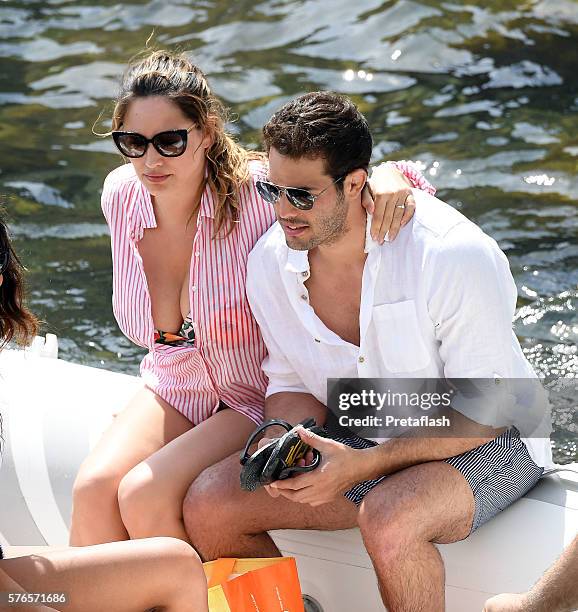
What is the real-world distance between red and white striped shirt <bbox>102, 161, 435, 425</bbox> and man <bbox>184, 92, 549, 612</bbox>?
0.12m

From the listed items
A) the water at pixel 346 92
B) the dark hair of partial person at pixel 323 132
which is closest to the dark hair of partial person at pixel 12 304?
the dark hair of partial person at pixel 323 132

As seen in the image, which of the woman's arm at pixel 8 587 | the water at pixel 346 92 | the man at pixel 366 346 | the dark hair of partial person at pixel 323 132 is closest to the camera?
the woman's arm at pixel 8 587

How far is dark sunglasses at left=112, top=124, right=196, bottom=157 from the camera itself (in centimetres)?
282

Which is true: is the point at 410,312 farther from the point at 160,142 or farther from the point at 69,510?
the point at 69,510

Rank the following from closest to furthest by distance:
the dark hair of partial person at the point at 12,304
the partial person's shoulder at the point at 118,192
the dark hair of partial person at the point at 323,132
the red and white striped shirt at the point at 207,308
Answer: the dark hair of partial person at the point at 12,304 < the dark hair of partial person at the point at 323,132 < the red and white striped shirt at the point at 207,308 < the partial person's shoulder at the point at 118,192

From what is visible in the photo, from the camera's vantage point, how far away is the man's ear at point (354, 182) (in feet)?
8.65

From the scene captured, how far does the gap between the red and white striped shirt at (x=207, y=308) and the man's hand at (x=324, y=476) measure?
439 mm

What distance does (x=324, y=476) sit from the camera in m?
2.54

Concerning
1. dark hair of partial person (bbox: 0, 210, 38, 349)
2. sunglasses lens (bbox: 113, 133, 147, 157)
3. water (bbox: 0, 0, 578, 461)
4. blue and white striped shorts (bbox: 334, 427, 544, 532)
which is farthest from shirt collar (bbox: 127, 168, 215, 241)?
water (bbox: 0, 0, 578, 461)

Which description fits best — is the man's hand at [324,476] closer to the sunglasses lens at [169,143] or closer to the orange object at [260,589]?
the orange object at [260,589]

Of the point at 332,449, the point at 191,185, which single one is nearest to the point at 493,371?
the point at 332,449

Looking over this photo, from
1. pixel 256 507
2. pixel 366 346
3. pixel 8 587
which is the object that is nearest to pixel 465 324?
pixel 366 346

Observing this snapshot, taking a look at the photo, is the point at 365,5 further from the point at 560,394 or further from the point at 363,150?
the point at 363,150

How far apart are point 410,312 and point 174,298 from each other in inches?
27.9
